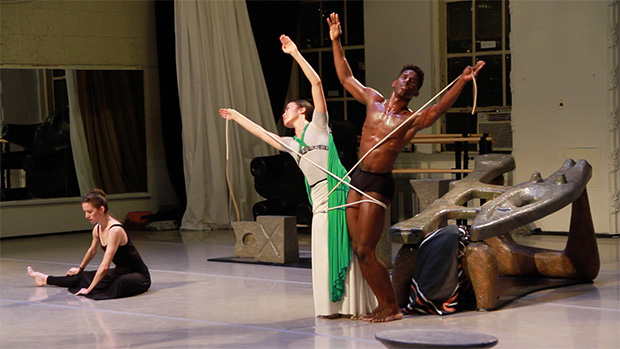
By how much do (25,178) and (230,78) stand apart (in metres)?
2.74

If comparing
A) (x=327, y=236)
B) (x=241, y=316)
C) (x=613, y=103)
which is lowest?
(x=241, y=316)

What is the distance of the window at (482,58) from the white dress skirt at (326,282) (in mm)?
5356

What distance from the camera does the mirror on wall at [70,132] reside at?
10.8 metres

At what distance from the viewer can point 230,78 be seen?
11.4 m

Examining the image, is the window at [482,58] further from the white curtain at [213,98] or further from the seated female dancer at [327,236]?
the seated female dancer at [327,236]

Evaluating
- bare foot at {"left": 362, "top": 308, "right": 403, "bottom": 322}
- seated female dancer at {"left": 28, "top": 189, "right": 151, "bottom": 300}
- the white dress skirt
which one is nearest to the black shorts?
the white dress skirt

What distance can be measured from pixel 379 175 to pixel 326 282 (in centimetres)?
73

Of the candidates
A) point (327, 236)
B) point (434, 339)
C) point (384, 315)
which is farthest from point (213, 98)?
point (434, 339)

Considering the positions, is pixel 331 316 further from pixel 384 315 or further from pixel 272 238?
pixel 272 238

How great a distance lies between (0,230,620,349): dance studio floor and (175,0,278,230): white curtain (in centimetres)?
312

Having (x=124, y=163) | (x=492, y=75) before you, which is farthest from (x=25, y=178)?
(x=492, y=75)

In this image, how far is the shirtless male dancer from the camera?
5.45 meters

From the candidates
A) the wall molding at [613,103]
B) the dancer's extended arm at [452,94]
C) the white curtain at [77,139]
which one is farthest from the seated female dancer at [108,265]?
the wall molding at [613,103]

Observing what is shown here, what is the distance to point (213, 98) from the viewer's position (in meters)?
11.3
